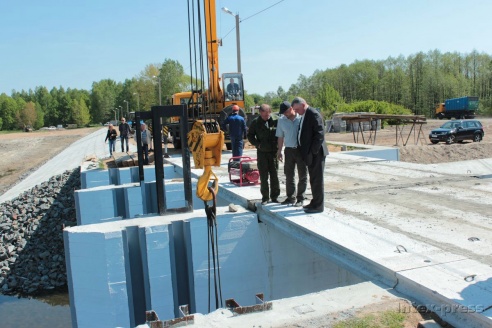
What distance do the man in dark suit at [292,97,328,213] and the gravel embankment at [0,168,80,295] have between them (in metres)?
8.84

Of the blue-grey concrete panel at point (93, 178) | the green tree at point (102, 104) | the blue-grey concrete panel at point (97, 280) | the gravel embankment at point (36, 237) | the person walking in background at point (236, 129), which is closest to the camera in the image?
the blue-grey concrete panel at point (97, 280)

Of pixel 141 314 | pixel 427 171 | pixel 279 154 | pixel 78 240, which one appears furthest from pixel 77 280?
pixel 427 171

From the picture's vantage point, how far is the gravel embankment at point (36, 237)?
1215 centimetres

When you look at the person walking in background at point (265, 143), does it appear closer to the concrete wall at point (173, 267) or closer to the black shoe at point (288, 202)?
the black shoe at point (288, 202)

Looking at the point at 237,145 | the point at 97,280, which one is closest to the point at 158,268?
the point at 97,280

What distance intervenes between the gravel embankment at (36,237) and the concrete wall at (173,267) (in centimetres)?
638

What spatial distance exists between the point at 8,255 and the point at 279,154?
10.6 metres

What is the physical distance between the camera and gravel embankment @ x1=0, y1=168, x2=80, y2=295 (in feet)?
39.9

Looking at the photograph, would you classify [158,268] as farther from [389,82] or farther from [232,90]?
[389,82]

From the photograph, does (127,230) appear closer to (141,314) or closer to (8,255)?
(141,314)

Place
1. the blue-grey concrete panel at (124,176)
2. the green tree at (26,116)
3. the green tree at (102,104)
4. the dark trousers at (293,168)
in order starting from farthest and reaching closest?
the green tree at (102,104) < the green tree at (26,116) < the blue-grey concrete panel at (124,176) < the dark trousers at (293,168)

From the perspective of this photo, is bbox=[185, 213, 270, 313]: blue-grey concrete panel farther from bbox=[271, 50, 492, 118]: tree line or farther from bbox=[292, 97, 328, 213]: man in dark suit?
bbox=[271, 50, 492, 118]: tree line

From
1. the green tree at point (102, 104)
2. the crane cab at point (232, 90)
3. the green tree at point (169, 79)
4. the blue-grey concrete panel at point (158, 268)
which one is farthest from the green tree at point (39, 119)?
the blue-grey concrete panel at point (158, 268)

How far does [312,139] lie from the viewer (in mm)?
6109
